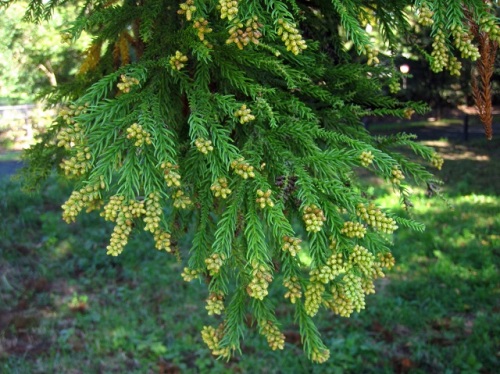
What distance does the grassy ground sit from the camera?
5.32 meters

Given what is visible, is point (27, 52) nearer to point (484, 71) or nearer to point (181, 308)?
point (181, 308)

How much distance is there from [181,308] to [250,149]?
518cm

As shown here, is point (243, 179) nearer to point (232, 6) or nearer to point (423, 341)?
point (232, 6)

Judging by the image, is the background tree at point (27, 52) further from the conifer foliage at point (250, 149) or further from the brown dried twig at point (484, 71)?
the brown dried twig at point (484, 71)

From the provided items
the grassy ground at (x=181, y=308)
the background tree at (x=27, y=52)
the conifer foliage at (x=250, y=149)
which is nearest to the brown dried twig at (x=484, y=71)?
the conifer foliage at (x=250, y=149)

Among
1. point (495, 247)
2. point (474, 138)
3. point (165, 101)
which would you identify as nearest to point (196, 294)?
point (495, 247)

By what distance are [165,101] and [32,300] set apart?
5906mm

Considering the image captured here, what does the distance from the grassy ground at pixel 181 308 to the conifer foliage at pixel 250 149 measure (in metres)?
3.93

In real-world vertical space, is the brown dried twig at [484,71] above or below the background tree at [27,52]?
above

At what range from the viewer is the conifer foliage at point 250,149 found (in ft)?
4.62

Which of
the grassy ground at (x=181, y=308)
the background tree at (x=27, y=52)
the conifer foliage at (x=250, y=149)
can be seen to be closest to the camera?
the conifer foliage at (x=250, y=149)

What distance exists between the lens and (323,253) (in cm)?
145

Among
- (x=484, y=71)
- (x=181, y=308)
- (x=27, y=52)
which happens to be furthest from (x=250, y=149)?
(x=27, y=52)

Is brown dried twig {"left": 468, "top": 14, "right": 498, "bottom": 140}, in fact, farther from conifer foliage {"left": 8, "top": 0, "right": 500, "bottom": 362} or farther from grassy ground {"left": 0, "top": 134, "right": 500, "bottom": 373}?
grassy ground {"left": 0, "top": 134, "right": 500, "bottom": 373}
